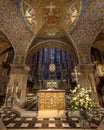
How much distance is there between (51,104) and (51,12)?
7.26m

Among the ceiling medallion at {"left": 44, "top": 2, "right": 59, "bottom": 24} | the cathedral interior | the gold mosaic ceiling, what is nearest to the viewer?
the cathedral interior

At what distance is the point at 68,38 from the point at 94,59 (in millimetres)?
5786

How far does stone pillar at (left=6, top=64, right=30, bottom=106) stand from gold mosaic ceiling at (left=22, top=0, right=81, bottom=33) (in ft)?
12.1

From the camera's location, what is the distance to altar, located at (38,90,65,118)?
4752 mm

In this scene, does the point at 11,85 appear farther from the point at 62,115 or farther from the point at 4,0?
the point at 4,0

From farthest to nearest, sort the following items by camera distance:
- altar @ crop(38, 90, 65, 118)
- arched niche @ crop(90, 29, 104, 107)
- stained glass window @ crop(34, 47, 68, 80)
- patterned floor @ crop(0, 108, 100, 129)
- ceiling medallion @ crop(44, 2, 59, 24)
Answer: stained glass window @ crop(34, 47, 68, 80), arched niche @ crop(90, 29, 104, 107), ceiling medallion @ crop(44, 2, 59, 24), altar @ crop(38, 90, 65, 118), patterned floor @ crop(0, 108, 100, 129)

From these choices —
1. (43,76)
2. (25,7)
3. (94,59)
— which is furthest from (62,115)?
(43,76)

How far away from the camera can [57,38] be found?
35.2 ft

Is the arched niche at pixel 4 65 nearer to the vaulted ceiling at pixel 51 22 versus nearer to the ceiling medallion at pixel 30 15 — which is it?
the vaulted ceiling at pixel 51 22

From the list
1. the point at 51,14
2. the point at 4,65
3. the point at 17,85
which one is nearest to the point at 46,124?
the point at 17,85

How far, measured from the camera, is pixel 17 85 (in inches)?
340

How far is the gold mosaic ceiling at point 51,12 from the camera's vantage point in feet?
27.1

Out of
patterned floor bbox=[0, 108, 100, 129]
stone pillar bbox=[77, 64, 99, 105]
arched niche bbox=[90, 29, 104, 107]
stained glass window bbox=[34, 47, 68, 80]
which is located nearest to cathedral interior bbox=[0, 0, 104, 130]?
stone pillar bbox=[77, 64, 99, 105]

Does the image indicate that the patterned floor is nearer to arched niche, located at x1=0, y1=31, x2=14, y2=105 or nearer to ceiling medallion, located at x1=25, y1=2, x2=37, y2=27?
ceiling medallion, located at x1=25, y1=2, x2=37, y2=27
